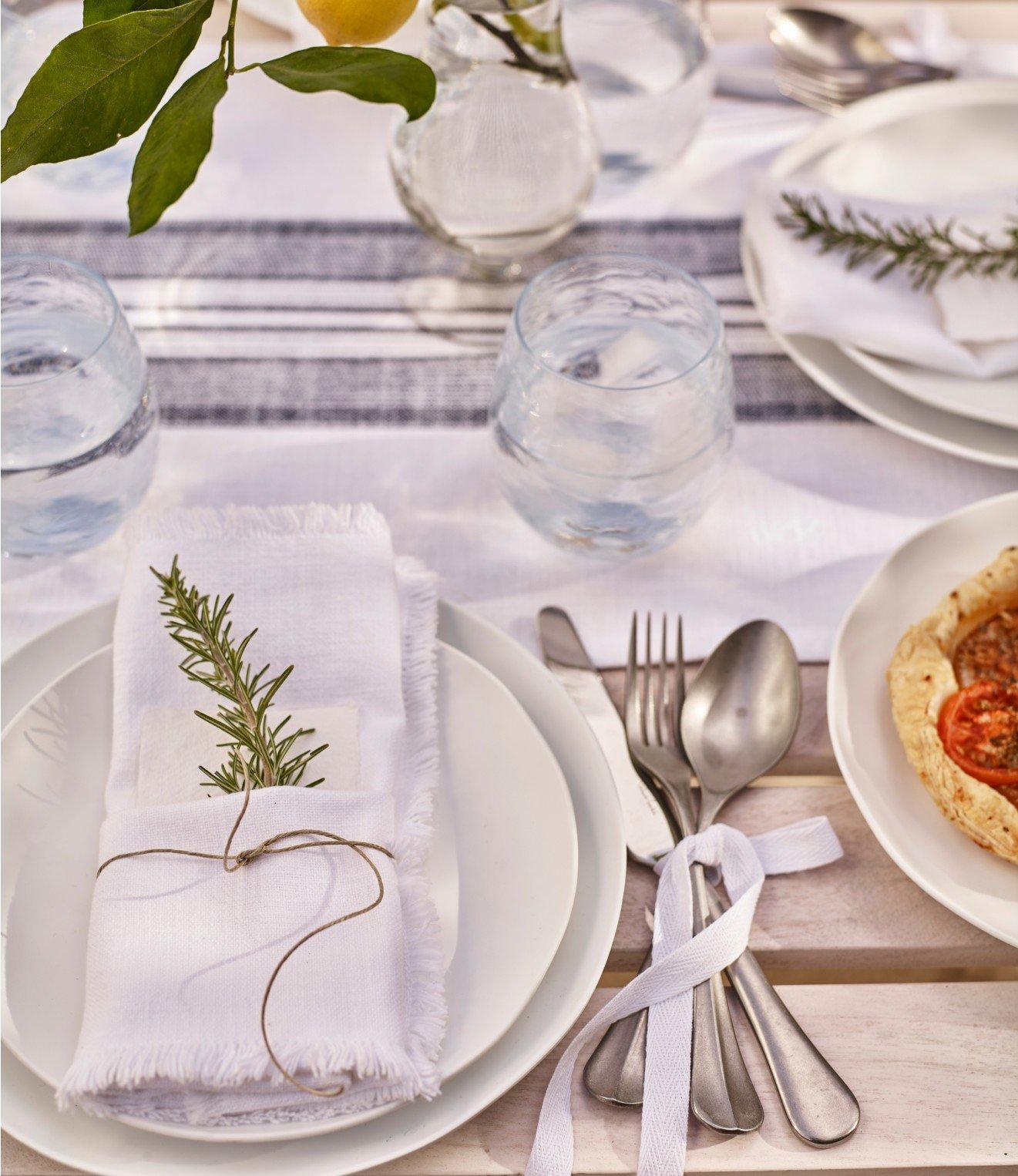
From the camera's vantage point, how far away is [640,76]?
1146mm

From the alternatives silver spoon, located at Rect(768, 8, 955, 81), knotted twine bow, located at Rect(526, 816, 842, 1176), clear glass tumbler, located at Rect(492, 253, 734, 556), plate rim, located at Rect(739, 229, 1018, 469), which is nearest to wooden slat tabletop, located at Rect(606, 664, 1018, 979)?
knotted twine bow, located at Rect(526, 816, 842, 1176)

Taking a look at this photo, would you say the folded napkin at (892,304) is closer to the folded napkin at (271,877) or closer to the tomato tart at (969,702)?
the tomato tart at (969,702)

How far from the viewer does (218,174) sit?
1.18 metres

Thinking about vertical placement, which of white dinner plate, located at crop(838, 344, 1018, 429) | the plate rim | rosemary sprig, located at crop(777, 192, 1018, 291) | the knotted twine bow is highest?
rosemary sprig, located at crop(777, 192, 1018, 291)

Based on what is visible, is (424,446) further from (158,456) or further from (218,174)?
(218,174)

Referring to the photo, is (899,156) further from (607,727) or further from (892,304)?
(607,727)

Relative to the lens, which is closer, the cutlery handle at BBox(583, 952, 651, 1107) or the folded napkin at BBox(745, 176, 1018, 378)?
the cutlery handle at BBox(583, 952, 651, 1107)

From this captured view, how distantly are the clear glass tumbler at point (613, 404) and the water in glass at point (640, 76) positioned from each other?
310 mm

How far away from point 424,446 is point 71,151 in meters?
0.44

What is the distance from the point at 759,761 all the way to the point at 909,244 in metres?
0.52

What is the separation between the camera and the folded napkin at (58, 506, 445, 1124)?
1.90 ft

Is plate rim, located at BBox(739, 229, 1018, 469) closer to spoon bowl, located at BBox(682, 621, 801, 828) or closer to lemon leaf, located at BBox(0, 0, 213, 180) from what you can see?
spoon bowl, located at BBox(682, 621, 801, 828)

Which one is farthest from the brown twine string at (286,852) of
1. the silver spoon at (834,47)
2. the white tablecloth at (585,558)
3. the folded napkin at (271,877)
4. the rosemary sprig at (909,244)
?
the silver spoon at (834,47)

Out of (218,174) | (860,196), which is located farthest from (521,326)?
(218,174)
